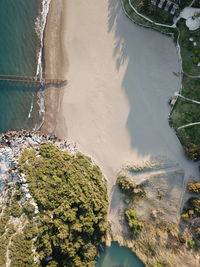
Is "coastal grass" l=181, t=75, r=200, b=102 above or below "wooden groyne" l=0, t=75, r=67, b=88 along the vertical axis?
above

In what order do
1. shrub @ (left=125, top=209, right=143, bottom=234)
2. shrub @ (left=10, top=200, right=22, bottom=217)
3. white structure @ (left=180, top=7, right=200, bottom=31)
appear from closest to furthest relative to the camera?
shrub @ (left=10, top=200, right=22, bottom=217)
white structure @ (left=180, top=7, right=200, bottom=31)
shrub @ (left=125, top=209, right=143, bottom=234)

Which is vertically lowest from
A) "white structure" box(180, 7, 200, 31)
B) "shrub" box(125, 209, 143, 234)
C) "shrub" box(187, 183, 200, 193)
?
"shrub" box(125, 209, 143, 234)

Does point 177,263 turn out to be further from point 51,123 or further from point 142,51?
point 142,51

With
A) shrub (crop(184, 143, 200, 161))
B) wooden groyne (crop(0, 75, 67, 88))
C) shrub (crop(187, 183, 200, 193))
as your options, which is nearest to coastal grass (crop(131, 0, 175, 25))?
wooden groyne (crop(0, 75, 67, 88))

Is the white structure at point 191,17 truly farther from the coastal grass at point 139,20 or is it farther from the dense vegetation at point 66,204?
the dense vegetation at point 66,204

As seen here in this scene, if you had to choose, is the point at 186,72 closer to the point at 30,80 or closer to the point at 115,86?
the point at 115,86

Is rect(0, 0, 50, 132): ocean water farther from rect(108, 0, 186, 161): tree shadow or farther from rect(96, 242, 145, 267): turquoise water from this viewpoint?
rect(96, 242, 145, 267): turquoise water

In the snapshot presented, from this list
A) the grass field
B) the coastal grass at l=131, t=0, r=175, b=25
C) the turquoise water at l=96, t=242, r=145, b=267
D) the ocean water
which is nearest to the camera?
the grass field

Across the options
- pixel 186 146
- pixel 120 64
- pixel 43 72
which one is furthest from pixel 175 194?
pixel 43 72
